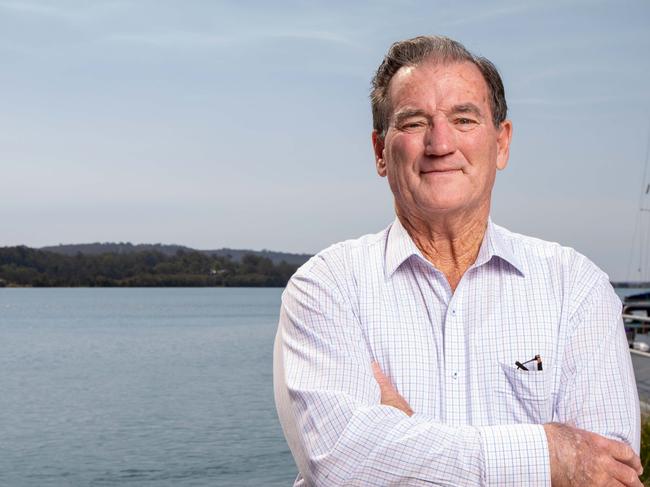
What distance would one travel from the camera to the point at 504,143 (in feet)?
9.37

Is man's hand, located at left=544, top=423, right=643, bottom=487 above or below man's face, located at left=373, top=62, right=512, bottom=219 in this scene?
below

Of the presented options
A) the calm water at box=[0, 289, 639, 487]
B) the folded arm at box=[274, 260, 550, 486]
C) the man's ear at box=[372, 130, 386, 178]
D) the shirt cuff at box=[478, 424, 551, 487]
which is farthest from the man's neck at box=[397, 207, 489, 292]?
the calm water at box=[0, 289, 639, 487]

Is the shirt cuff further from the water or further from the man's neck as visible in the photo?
the water

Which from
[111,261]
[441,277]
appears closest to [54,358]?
[441,277]

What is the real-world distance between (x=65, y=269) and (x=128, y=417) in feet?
362

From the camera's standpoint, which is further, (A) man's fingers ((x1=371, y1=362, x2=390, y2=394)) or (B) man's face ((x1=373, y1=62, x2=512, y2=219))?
(B) man's face ((x1=373, y1=62, x2=512, y2=219))

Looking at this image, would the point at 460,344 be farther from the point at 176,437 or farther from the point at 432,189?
the point at 176,437

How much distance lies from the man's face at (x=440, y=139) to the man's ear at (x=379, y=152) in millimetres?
118

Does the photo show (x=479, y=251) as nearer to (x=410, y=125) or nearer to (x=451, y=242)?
(x=451, y=242)

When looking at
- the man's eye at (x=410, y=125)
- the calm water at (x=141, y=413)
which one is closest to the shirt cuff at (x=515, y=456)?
the man's eye at (x=410, y=125)

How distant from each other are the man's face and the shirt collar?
82mm

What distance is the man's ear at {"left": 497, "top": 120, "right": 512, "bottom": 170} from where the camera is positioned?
2.82 m

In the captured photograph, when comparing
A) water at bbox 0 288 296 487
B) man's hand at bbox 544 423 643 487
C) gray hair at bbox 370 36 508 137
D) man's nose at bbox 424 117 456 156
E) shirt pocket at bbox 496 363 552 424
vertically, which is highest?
gray hair at bbox 370 36 508 137

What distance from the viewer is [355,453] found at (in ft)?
7.55
